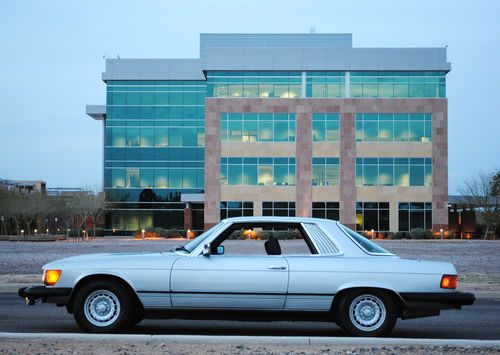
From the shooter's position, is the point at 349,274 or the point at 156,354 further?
the point at 349,274

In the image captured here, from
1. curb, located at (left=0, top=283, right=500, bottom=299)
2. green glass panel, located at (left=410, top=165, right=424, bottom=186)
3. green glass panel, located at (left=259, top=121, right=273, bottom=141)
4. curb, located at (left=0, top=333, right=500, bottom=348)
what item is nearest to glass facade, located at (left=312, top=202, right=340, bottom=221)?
green glass panel, located at (left=410, top=165, right=424, bottom=186)

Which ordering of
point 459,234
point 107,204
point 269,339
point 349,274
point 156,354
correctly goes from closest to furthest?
1. point 156,354
2. point 269,339
3. point 349,274
4. point 459,234
5. point 107,204

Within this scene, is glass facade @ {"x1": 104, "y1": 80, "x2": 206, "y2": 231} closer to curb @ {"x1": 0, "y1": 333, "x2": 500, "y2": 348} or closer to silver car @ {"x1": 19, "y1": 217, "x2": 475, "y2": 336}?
silver car @ {"x1": 19, "y1": 217, "x2": 475, "y2": 336}

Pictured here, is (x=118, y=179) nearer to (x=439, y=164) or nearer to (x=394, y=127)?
(x=394, y=127)

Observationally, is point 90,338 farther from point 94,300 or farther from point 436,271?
point 436,271

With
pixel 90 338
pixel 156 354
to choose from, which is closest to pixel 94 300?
pixel 90 338

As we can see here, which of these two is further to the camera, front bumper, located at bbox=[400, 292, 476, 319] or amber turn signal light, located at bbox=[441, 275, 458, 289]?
amber turn signal light, located at bbox=[441, 275, 458, 289]

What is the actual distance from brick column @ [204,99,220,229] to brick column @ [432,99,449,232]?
1615cm

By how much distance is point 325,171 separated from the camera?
189ft

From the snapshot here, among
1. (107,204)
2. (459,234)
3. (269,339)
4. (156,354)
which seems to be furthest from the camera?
(107,204)

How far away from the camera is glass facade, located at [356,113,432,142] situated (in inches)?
2265

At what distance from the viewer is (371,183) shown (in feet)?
189

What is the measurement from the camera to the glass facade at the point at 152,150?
220 ft

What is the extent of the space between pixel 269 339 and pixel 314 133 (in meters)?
49.6
